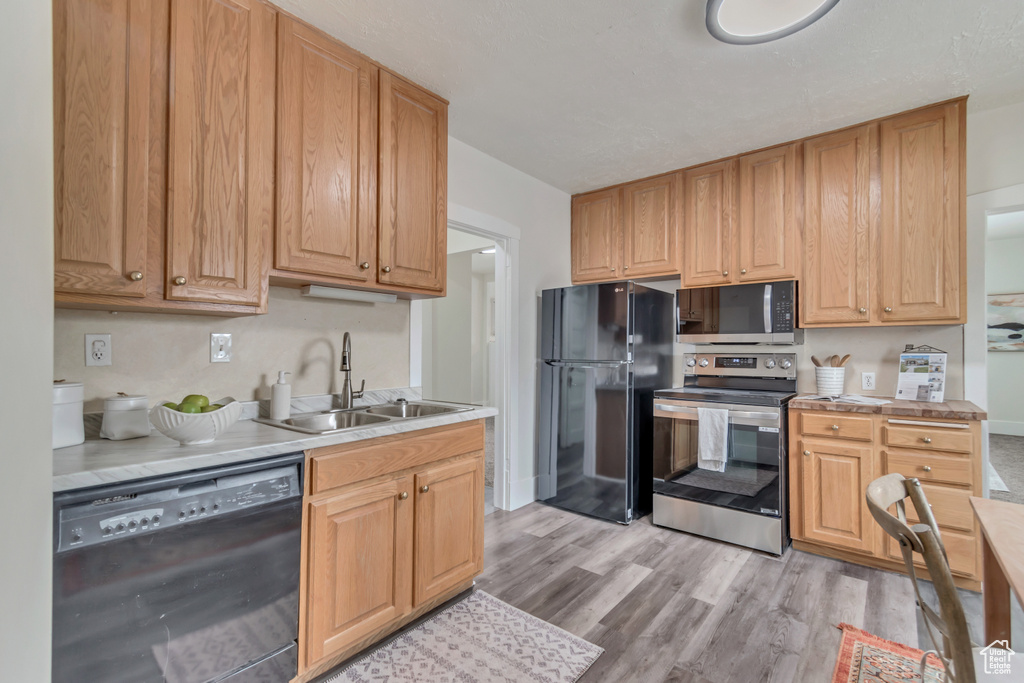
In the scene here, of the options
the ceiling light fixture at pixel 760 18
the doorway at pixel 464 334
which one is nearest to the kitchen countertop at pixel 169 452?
the ceiling light fixture at pixel 760 18

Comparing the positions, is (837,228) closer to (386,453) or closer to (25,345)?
(386,453)

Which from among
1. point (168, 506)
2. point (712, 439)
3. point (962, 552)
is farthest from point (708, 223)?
point (168, 506)

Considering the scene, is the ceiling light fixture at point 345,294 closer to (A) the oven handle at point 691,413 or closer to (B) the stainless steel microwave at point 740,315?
(A) the oven handle at point 691,413

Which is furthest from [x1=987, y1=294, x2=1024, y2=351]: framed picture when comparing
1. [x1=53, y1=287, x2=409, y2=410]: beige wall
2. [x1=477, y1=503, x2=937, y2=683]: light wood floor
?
[x1=53, y1=287, x2=409, y2=410]: beige wall

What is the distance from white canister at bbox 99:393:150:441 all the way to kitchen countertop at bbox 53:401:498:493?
0.03m

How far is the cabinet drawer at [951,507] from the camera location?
2215mm

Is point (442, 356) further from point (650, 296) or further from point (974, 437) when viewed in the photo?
point (974, 437)

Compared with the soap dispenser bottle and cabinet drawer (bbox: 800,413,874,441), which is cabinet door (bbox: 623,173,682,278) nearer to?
cabinet drawer (bbox: 800,413,874,441)

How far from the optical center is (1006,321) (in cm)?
535

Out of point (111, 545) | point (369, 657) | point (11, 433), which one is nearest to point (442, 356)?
point (369, 657)

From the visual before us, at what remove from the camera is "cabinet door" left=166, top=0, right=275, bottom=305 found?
1.52m

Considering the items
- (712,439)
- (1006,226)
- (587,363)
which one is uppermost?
(1006,226)

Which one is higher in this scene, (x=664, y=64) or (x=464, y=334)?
(x=664, y=64)

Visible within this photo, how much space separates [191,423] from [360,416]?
84 centimetres
